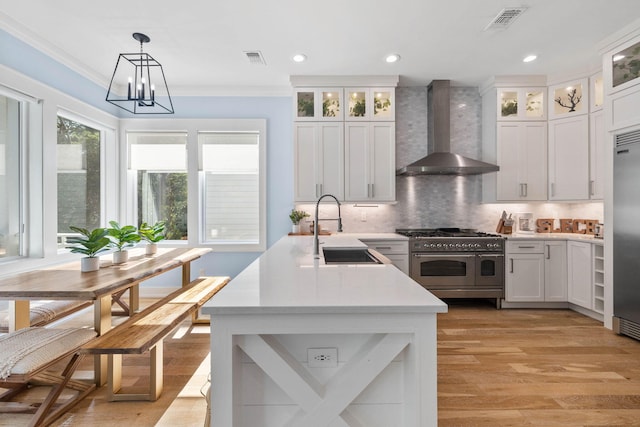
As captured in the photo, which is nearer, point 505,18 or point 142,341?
point 142,341

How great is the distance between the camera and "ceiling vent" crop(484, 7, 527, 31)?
2.82 metres

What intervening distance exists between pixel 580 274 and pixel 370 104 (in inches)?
124

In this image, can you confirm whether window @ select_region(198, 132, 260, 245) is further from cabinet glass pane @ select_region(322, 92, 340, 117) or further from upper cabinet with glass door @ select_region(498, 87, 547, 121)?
upper cabinet with glass door @ select_region(498, 87, 547, 121)

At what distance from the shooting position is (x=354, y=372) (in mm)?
1204

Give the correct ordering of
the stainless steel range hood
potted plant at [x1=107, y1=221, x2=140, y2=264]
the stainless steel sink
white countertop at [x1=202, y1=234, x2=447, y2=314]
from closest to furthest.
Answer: white countertop at [x1=202, y1=234, x2=447, y2=314]
potted plant at [x1=107, y1=221, x2=140, y2=264]
the stainless steel sink
the stainless steel range hood

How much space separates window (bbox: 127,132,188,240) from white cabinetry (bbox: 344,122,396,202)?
89.9 inches

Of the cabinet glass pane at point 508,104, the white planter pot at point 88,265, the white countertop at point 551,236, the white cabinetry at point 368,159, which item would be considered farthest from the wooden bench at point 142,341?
the cabinet glass pane at point 508,104

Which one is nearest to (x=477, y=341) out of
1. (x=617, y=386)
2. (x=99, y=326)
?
(x=617, y=386)

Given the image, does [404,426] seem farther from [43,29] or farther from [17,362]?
[43,29]

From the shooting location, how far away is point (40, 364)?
5.59 ft

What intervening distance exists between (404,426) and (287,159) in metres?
3.80

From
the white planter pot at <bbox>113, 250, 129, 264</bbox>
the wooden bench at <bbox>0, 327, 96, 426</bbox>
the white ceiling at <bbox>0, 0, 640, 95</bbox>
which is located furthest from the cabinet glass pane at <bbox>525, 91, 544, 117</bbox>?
the wooden bench at <bbox>0, 327, 96, 426</bbox>

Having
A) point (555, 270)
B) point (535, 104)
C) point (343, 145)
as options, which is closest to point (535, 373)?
point (555, 270)

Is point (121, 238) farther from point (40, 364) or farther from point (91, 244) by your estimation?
point (40, 364)
